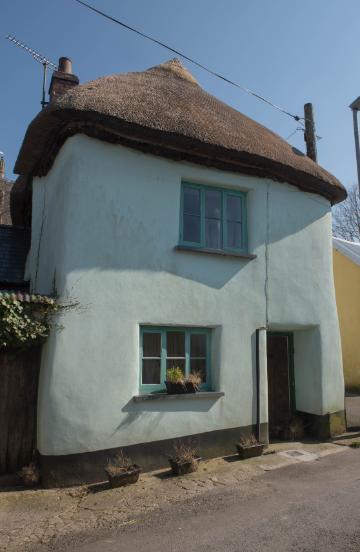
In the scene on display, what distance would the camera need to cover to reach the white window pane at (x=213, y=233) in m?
7.83

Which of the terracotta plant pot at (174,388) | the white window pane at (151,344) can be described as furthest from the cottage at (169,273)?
the terracotta plant pot at (174,388)

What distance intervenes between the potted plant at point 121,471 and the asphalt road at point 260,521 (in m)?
0.96

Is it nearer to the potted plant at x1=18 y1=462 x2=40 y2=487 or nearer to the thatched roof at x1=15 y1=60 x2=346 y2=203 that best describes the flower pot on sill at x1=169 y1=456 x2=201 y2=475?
the potted plant at x1=18 y1=462 x2=40 y2=487

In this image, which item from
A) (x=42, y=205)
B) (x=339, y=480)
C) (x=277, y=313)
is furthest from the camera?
(x=42, y=205)

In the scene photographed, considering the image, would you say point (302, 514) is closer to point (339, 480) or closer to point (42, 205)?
point (339, 480)

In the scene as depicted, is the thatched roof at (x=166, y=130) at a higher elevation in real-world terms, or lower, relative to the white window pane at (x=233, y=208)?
higher

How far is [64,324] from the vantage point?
20.4ft

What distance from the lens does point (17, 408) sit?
6285 mm

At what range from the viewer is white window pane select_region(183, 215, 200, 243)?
7.64 metres

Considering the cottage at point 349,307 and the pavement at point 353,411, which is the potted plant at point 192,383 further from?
the cottage at point 349,307

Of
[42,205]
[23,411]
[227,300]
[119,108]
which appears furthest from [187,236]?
[23,411]

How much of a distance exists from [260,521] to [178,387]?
2.49 meters

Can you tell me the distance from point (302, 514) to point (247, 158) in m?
5.92

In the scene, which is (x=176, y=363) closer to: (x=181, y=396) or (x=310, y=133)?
(x=181, y=396)
